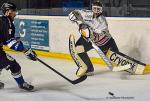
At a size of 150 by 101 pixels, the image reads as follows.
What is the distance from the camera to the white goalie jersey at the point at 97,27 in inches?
249

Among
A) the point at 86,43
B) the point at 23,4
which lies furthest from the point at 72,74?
the point at 23,4

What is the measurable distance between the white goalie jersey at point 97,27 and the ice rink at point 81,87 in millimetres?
515

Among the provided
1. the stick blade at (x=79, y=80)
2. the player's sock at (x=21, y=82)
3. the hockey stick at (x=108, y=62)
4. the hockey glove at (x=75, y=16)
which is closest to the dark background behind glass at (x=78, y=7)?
the hockey stick at (x=108, y=62)

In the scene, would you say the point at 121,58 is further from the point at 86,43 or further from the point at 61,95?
the point at 61,95

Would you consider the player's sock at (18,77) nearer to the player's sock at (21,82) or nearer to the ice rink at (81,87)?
the player's sock at (21,82)

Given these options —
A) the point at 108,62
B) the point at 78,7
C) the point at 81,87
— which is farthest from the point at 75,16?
the point at 78,7

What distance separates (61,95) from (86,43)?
145 cm

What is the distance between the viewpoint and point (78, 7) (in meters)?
8.55

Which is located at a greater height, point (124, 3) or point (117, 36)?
point (124, 3)

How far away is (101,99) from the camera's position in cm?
488

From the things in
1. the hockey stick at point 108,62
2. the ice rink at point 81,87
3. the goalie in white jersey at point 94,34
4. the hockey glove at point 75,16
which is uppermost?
the hockey glove at point 75,16

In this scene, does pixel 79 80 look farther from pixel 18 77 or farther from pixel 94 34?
pixel 94 34

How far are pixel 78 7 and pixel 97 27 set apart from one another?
2275 mm

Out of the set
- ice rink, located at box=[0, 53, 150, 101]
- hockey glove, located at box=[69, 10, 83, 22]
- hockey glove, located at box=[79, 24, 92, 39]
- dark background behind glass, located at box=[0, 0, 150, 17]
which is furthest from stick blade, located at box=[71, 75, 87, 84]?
dark background behind glass, located at box=[0, 0, 150, 17]
